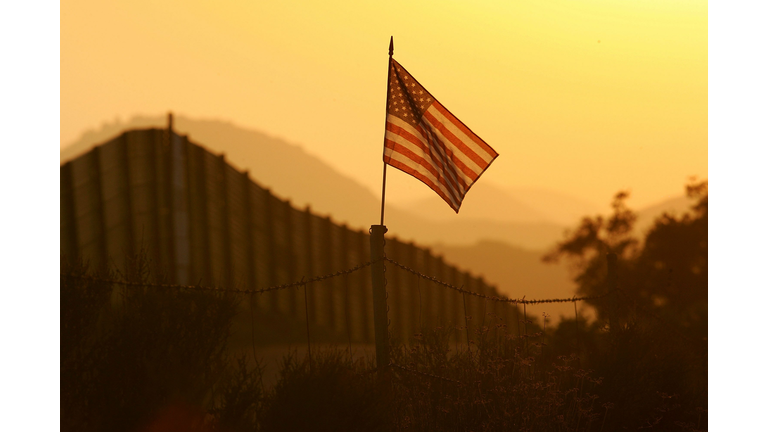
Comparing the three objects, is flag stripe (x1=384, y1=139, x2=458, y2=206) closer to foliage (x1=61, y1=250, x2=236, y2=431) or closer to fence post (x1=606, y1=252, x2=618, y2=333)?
foliage (x1=61, y1=250, x2=236, y2=431)

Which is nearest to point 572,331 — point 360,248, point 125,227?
point 360,248

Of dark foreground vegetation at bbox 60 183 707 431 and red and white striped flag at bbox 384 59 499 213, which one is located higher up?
red and white striped flag at bbox 384 59 499 213

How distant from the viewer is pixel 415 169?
419cm

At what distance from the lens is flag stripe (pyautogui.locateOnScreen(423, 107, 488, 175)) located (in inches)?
167

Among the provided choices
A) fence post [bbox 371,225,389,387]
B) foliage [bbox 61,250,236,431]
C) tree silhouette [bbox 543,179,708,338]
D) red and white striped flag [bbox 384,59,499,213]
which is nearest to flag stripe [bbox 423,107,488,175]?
red and white striped flag [bbox 384,59,499,213]

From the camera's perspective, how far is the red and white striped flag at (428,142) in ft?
13.8

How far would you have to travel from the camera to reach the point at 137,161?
7188 mm

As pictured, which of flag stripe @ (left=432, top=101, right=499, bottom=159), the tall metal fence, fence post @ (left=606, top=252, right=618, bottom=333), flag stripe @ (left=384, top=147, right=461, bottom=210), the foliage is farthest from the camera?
the tall metal fence

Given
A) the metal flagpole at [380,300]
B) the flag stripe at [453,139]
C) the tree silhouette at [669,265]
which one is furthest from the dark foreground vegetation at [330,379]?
the tree silhouette at [669,265]

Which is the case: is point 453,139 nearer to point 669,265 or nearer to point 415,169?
point 415,169

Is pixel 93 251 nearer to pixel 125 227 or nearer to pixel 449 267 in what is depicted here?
pixel 125 227

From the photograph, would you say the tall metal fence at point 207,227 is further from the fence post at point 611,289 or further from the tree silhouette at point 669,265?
the tree silhouette at point 669,265

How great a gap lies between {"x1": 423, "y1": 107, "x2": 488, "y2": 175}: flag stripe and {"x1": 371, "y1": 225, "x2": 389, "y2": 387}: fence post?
31.3 inches

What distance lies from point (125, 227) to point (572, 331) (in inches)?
290
